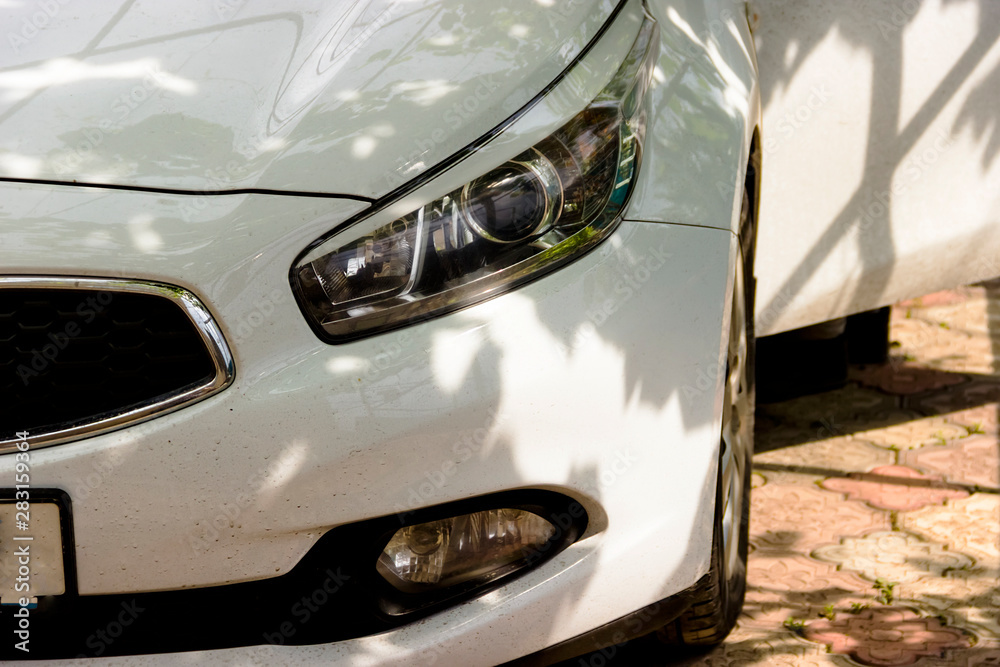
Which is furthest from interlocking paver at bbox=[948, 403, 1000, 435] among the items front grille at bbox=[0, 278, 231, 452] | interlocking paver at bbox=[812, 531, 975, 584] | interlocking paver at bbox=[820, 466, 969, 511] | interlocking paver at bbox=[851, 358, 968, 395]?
front grille at bbox=[0, 278, 231, 452]

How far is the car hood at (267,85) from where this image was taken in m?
1.58

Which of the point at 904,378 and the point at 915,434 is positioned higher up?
the point at 904,378

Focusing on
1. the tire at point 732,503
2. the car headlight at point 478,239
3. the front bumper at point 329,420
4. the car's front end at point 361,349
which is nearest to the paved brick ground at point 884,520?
the tire at point 732,503

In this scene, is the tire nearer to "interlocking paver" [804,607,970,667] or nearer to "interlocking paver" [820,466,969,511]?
"interlocking paver" [804,607,970,667]

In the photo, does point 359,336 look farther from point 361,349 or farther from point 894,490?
point 894,490

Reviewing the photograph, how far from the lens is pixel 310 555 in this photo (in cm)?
160

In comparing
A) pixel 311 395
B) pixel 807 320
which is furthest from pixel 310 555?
pixel 807 320

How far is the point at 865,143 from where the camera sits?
103 inches

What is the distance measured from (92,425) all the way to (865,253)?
202 cm

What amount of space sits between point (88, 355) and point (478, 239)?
0.64 m

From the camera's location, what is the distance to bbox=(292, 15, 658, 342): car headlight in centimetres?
156

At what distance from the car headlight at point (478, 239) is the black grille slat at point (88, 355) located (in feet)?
0.70

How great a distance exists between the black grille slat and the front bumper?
0.17 ft

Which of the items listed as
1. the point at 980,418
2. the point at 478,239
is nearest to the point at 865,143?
the point at 980,418
